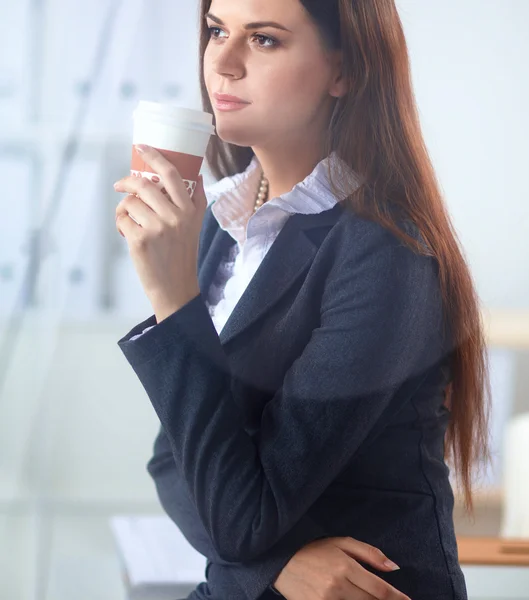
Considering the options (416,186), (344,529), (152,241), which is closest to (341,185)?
(416,186)

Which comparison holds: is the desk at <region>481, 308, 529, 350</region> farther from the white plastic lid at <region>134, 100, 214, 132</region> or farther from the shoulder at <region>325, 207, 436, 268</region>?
the white plastic lid at <region>134, 100, 214, 132</region>

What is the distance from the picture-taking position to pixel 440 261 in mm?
662

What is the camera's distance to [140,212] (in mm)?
607

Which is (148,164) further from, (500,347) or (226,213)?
(500,347)

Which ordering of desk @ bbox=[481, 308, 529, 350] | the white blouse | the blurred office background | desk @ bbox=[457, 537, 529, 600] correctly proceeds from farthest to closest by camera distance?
desk @ bbox=[457, 537, 529, 600]
desk @ bbox=[481, 308, 529, 350]
the blurred office background
the white blouse

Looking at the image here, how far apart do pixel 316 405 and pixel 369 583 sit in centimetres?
15

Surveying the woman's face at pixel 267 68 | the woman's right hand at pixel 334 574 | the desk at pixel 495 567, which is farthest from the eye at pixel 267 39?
the desk at pixel 495 567

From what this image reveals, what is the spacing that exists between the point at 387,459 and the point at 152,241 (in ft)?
0.84

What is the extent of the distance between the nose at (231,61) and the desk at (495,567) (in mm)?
707

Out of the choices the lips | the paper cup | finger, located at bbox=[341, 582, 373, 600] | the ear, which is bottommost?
finger, located at bbox=[341, 582, 373, 600]

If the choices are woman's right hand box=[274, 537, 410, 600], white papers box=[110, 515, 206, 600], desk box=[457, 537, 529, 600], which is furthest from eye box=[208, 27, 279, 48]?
desk box=[457, 537, 529, 600]

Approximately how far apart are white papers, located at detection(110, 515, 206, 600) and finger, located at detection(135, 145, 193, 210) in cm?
47

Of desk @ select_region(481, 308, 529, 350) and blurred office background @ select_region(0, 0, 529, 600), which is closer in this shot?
blurred office background @ select_region(0, 0, 529, 600)

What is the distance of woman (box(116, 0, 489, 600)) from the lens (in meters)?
0.62
